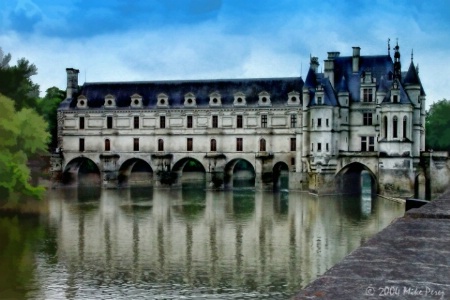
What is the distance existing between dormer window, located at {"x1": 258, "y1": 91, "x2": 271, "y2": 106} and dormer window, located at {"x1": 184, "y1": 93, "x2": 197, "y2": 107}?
6112 mm

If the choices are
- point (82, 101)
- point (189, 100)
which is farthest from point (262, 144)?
point (82, 101)

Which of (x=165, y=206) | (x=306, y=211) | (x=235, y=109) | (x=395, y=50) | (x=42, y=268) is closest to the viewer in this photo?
(x=42, y=268)

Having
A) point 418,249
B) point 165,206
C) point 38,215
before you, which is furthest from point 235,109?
point 418,249

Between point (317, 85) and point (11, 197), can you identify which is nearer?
point (11, 197)

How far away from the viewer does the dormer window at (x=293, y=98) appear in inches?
2275

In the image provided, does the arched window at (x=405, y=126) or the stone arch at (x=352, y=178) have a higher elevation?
the arched window at (x=405, y=126)

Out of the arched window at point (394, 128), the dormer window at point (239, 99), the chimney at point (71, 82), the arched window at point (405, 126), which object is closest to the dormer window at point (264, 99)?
the dormer window at point (239, 99)

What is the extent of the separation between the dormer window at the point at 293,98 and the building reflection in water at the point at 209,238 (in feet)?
34.5

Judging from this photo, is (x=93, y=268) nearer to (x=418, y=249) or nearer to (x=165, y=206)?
(x=418, y=249)

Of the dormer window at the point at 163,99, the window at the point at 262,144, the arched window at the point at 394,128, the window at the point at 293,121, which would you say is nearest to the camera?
the arched window at the point at 394,128

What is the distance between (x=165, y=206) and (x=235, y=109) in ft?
60.5

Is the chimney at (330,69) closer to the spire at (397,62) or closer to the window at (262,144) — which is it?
the spire at (397,62)

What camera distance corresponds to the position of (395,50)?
173 feet

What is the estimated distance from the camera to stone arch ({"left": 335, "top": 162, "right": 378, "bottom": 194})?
5174cm
